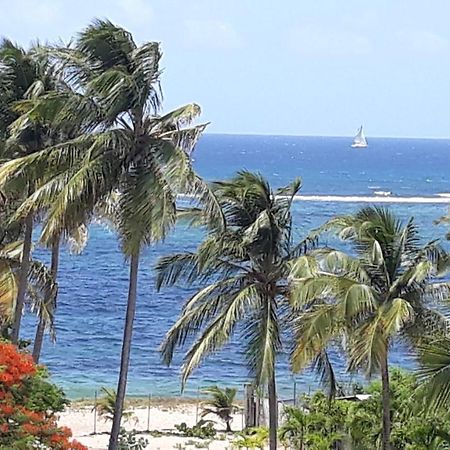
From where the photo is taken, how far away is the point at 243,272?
56.2ft

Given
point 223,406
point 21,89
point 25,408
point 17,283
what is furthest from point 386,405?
point 223,406

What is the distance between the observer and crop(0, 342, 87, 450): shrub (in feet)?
38.6

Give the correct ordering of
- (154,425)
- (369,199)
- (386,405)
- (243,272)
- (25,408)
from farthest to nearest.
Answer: (369,199)
(154,425)
(243,272)
(386,405)
(25,408)

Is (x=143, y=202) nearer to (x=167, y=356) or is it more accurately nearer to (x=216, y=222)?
(x=216, y=222)

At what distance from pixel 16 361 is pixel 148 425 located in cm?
1567

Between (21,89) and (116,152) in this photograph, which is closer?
(116,152)

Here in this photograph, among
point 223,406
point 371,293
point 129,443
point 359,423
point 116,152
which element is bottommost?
point 129,443

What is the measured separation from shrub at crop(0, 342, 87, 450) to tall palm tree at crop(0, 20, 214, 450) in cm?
311

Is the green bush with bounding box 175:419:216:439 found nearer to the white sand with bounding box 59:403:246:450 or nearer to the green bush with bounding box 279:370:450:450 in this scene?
the white sand with bounding box 59:403:246:450

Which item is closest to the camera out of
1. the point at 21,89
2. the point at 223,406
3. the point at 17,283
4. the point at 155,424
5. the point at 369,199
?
the point at 21,89

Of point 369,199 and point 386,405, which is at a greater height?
point 369,199

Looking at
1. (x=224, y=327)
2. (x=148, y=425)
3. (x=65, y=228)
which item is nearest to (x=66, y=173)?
(x=65, y=228)

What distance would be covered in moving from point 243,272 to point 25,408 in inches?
225

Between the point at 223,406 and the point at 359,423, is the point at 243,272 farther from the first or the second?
the point at 223,406
